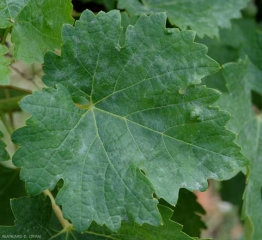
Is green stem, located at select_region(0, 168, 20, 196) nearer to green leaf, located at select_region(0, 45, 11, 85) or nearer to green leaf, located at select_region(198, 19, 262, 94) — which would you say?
green leaf, located at select_region(0, 45, 11, 85)

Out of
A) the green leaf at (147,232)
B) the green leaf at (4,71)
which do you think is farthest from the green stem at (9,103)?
the green leaf at (147,232)

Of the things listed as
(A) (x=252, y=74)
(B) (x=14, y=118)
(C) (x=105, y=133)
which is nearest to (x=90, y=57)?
(C) (x=105, y=133)

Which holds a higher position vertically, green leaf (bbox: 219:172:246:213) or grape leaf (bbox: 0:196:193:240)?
grape leaf (bbox: 0:196:193:240)

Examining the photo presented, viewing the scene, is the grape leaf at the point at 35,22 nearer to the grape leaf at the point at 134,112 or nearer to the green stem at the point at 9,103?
the grape leaf at the point at 134,112

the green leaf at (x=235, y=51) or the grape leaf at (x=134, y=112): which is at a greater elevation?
the grape leaf at (x=134, y=112)

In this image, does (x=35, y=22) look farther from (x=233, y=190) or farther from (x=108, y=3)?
(x=233, y=190)

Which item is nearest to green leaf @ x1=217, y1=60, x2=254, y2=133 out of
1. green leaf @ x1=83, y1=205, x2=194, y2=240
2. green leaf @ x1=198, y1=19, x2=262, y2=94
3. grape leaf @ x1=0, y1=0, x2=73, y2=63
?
green leaf @ x1=198, y1=19, x2=262, y2=94

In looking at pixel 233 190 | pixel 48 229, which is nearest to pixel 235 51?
pixel 233 190
